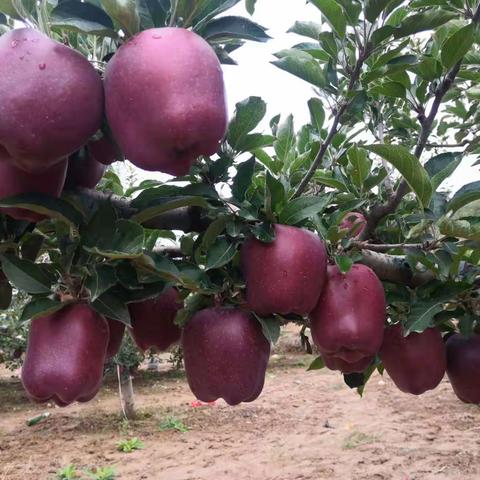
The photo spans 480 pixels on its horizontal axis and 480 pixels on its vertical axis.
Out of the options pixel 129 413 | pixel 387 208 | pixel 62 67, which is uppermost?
pixel 62 67

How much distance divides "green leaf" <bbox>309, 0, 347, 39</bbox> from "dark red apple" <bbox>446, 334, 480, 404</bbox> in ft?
1.64

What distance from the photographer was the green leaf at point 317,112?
1.08 meters

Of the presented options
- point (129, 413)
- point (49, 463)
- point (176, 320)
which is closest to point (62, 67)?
point (176, 320)

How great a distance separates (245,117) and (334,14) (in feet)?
0.57

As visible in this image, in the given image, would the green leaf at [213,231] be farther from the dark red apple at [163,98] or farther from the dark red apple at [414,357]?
the dark red apple at [414,357]

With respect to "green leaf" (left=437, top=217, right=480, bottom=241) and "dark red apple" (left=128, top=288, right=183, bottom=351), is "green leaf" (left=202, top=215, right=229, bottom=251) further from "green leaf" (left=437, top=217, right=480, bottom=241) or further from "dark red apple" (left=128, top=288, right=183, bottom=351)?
"green leaf" (left=437, top=217, right=480, bottom=241)

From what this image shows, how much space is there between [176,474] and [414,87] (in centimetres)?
337

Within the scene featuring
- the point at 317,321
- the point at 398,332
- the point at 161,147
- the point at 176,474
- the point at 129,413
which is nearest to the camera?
the point at 161,147

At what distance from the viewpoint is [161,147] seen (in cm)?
58

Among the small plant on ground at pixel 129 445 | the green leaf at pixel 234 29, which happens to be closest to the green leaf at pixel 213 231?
the green leaf at pixel 234 29

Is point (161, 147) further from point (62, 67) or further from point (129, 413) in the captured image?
point (129, 413)

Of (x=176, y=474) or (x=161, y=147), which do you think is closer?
(x=161, y=147)

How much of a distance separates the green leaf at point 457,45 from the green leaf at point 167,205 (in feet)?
1.20

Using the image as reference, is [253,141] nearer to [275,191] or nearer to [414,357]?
[275,191]
